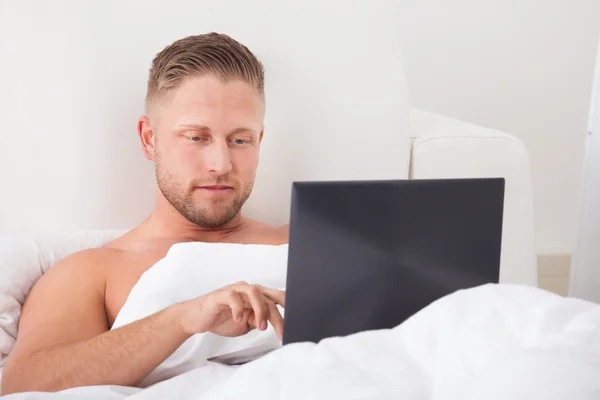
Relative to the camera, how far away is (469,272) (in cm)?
98

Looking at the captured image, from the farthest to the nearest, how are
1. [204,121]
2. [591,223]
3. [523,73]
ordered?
[523,73], [591,223], [204,121]

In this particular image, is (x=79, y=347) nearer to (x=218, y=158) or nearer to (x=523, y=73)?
(x=218, y=158)

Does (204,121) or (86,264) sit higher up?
(204,121)

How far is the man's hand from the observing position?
1.02 metres

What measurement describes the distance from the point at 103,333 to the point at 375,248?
51 cm

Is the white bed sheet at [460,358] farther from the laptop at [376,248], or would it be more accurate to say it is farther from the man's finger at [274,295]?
the man's finger at [274,295]

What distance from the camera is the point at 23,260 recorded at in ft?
4.72

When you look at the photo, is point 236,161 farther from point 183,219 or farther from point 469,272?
point 469,272

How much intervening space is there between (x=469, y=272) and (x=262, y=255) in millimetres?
432

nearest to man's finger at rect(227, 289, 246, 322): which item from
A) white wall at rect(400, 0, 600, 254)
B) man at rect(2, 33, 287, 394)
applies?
man at rect(2, 33, 287, 394)

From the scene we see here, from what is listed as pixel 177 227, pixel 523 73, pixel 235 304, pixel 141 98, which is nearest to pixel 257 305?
pixel 235 304

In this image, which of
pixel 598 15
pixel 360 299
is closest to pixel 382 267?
pixel 360 299

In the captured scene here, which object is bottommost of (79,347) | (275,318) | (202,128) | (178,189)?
(79,347)

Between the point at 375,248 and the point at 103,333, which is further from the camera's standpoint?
the point at 103,333
